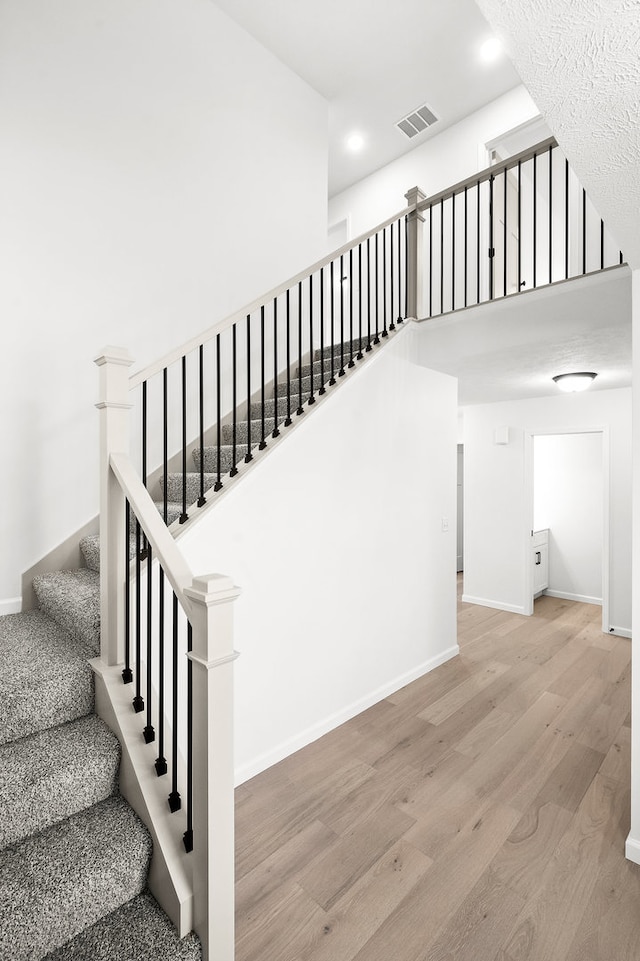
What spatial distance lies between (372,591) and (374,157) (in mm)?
4976

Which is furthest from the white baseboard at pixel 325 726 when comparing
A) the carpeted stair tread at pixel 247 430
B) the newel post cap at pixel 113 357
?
the newel post cap at pixel 113 357

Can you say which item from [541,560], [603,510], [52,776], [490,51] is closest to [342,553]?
[52,776]

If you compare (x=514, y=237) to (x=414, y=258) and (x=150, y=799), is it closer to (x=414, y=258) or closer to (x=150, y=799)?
(x=414, y=258)

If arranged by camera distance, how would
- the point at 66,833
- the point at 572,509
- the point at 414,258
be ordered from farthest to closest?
the point at 572,509
the point at 414,258
the point at 66,833

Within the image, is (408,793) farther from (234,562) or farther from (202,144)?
(202,144)

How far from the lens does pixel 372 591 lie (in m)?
3.16

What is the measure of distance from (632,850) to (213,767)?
1.80 metres

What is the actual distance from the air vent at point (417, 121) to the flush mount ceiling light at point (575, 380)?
305 cm

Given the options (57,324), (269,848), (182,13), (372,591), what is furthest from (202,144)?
(269,848)

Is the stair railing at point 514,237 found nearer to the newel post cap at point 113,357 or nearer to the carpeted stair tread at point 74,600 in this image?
the newel post cap at point 113,357

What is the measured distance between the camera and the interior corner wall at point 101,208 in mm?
2523

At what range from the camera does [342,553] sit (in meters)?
2.94

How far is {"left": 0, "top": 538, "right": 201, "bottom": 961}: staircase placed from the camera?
1.24m

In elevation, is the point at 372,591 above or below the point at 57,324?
below
